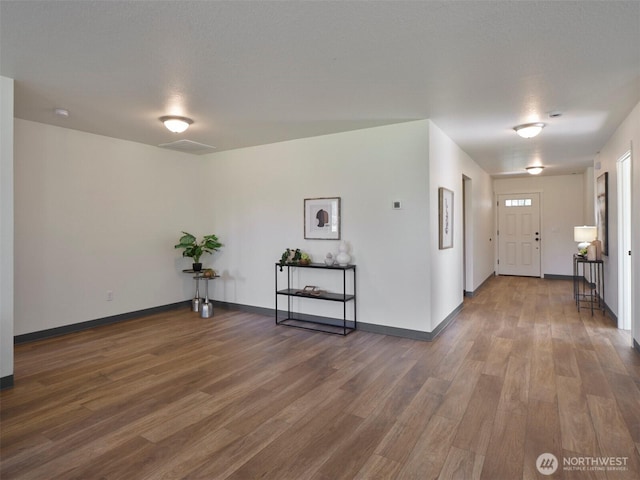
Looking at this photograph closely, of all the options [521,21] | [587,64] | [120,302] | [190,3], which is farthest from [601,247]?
[120,302]

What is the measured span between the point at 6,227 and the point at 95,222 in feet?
6.29

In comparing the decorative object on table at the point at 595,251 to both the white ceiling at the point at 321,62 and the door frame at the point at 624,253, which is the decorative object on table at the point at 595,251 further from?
the white ceiling at the point at 321,62

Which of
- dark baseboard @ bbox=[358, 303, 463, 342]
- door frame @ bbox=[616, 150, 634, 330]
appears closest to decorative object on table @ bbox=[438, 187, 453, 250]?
dark baseboard @ bbox=[358, 303, 463, 342]

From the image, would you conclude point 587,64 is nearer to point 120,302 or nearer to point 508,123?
point 508,123

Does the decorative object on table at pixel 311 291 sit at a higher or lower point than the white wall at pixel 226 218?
lower

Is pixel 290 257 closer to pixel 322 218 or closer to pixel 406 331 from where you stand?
pixel 322 218

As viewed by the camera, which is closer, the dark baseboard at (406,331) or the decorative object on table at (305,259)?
the dark baseboard at (406,331)

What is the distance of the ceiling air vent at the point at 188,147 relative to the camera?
5.12 m

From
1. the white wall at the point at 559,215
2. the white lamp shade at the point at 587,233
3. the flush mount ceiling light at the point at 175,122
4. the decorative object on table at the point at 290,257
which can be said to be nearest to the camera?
the flush mount ceiling light at the point at 175,122

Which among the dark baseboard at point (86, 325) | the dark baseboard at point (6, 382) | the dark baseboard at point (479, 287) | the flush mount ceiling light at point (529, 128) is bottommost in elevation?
the dark baseboard at point (6, 382)

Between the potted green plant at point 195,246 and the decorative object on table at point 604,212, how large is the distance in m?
5.60

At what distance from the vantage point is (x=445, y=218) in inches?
188

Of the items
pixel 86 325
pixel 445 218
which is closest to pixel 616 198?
pixel 445 218

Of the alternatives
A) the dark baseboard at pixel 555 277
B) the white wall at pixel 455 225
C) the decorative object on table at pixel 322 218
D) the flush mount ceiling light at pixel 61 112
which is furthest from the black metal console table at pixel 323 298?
the dark baseboard at pixel 555 277
